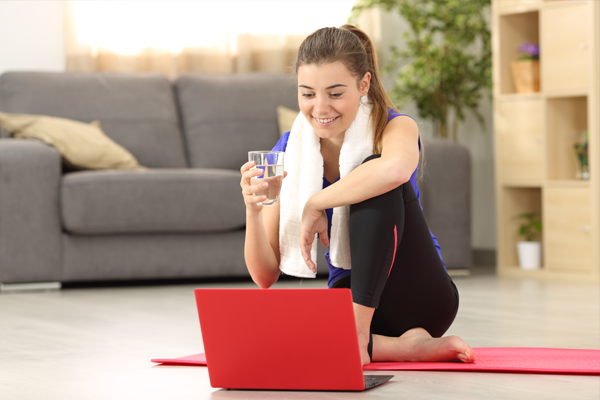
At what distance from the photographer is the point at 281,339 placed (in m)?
1.23

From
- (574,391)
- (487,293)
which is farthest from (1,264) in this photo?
(574,391)

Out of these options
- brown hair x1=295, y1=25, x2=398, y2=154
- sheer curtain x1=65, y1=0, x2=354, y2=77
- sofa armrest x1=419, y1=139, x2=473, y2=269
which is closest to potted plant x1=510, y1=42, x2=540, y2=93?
sofa armrest x1=419, y1=139, x2=473, y2=269

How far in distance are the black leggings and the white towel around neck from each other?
69mm

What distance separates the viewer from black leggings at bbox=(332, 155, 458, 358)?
52.2 inches

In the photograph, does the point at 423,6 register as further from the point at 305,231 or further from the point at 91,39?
the point at 305,231

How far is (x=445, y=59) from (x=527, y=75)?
583mm

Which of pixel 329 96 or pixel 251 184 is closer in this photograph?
pixel 251 184

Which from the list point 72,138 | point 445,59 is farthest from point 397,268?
point 445,59

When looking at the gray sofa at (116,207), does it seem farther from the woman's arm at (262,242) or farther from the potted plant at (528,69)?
the woman's arm at (262,242)

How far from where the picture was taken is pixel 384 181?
1.34 metres

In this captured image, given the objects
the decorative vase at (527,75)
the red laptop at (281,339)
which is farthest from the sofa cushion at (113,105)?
the red laptop at (281,339)

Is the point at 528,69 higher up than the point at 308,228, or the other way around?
the point at 528,69

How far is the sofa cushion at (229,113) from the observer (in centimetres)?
347

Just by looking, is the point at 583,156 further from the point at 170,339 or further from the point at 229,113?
the point at 170,339
